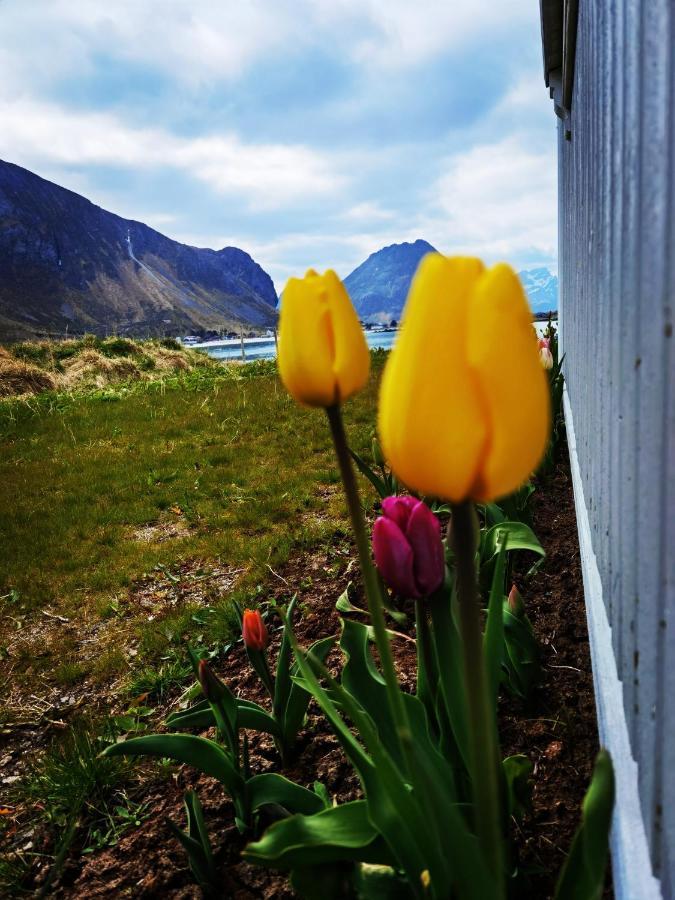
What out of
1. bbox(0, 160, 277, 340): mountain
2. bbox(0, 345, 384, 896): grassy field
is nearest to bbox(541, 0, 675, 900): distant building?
bbox(0, 345, 384, 896): grassy field

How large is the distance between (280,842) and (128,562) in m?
3.03

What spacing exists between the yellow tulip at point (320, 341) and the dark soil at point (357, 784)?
3.47 ft

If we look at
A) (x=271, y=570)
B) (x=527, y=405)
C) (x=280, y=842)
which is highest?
(x=527, y=405)

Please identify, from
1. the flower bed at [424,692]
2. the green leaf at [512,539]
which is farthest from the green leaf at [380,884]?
the green leaf at [512,539]

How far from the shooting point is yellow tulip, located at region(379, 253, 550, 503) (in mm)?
535

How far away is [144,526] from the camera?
14.5 feet

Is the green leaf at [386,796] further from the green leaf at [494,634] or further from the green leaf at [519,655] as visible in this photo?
the green leaf at [519,655]

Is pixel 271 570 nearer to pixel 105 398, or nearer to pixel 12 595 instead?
pixel 12 595

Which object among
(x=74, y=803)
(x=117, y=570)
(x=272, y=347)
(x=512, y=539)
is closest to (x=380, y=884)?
(x=74, y=803)

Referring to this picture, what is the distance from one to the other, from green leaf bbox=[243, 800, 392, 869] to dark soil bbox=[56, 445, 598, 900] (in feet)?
1.31

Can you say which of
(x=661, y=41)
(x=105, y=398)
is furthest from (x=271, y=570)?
(x=105, y=398)

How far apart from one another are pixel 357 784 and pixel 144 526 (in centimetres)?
321

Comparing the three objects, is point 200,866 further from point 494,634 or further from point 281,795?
point 494,634

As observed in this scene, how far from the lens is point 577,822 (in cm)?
134
